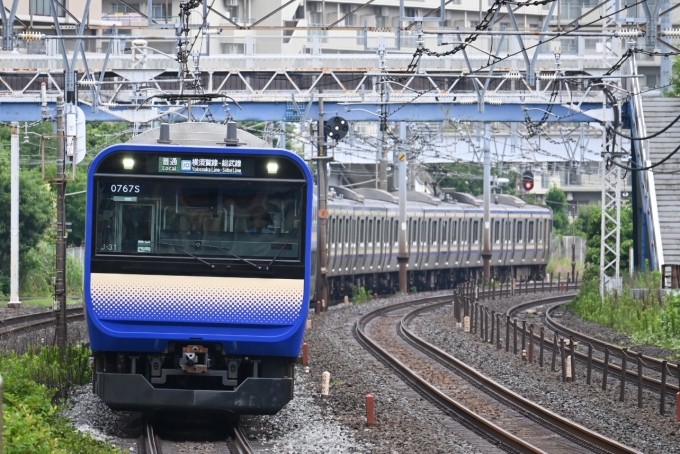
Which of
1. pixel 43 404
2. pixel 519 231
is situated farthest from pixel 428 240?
pixel 43 404

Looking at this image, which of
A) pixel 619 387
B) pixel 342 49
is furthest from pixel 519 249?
pixel 619 387

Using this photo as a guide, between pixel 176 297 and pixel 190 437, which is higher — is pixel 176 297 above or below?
above

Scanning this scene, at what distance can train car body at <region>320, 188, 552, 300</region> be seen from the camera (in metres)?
35.3

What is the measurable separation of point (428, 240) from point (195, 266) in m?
30.5

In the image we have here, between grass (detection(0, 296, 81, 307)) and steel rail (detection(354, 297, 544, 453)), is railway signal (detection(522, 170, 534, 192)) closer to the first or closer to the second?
grass (detection(0, 296, 81, 307))

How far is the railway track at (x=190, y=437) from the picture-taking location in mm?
10305

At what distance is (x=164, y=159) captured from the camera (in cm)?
1047

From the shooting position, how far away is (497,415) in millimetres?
13375

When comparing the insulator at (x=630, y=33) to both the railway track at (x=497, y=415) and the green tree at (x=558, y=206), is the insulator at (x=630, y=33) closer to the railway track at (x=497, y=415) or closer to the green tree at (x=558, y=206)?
the railway track at (x=497, y=415)

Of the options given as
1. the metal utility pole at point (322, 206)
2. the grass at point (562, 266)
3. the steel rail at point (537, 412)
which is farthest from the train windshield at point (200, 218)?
the grass at point (562, 266)

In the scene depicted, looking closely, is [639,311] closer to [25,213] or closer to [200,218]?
[200,218]

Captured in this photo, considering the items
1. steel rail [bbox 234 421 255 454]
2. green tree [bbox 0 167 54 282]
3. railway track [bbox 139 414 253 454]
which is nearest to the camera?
steel rail [bbox 234 421 255 454]

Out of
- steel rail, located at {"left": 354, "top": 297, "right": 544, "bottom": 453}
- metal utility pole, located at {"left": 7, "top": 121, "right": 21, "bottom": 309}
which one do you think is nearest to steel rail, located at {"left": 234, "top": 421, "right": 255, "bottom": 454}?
steel rail, located at {"left": 354, "top": 297, "right": 544, "bottom": 453}

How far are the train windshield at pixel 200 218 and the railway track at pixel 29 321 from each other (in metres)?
10.2
